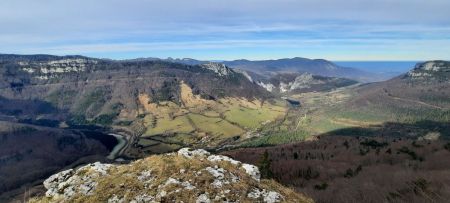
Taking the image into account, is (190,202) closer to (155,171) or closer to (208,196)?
(208,196)

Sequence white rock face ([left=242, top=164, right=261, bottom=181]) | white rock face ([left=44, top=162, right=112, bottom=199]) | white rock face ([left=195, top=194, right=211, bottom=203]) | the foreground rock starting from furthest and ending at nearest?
white rock face ([left=242, top=164, right=261, bottom=181])
white rock face ([left=44, top=162, right=112, bottom=199])
the foreground rock
white rock face ([left=195, top=194, right=211, bottom=203])

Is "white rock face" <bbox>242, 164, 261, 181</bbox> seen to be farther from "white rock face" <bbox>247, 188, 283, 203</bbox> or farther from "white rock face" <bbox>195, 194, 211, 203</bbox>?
"white rock face" <bbox>195, 194, 211, 203</bbox>

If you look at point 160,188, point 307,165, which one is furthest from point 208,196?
point 307,165

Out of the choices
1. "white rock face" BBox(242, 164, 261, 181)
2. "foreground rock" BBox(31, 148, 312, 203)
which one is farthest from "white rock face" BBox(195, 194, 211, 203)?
"white rock face" BBox(242, 164, 261, 181)

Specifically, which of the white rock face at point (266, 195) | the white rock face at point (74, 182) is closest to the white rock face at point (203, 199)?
the white rock face at point (266, 195)

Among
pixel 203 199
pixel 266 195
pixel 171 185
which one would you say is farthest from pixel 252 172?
pixel 171 185

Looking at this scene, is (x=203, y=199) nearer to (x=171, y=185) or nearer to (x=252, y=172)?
(x=171, y=185)

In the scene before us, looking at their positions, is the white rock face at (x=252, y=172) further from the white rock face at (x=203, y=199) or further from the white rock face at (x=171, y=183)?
the white rock face at (x=203, y=199)

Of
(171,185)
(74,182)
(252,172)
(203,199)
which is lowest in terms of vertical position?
(74,182)
